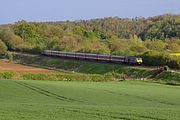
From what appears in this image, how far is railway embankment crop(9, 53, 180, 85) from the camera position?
55.6 m

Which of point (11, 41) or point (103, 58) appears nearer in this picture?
point (103, 58)

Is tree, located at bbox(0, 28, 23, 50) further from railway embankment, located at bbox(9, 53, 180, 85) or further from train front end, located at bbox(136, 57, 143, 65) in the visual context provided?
train front end, located at bbox(136, 57, 143, 65)

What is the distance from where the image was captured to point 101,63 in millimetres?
77812

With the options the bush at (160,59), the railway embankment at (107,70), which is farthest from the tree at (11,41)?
the bush at (160,59)

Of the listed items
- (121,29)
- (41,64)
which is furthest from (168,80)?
(121,29)

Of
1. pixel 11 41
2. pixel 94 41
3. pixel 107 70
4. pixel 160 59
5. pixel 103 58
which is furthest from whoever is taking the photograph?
pixel 94 41

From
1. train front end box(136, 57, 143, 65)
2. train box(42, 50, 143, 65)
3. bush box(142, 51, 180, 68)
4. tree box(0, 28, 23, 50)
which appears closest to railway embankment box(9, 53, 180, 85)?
train box(42, 50, 143, 65)

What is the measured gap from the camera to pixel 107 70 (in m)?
71.1

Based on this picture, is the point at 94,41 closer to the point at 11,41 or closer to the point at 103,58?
the point at 11,41

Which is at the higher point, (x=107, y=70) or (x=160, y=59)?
(x=160, y=59)

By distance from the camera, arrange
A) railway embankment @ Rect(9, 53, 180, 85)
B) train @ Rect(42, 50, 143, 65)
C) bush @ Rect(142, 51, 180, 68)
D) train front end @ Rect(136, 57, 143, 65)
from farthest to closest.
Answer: train @ Rect(42, 50, 143, 65), train front end @ Rect(136, 57, 143, 65), bush @ Rect(142, 51, 180, 68), railway embankment @ Rect(9, 53, 180, 85)

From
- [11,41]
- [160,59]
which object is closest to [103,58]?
[160,59]

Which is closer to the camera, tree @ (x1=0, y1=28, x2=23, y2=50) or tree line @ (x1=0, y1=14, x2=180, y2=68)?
tree line @ (x1=0, y1=14, x2=180, y2=68)

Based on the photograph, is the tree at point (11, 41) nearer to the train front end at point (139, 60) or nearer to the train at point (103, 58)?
the train at point (103, 58)
